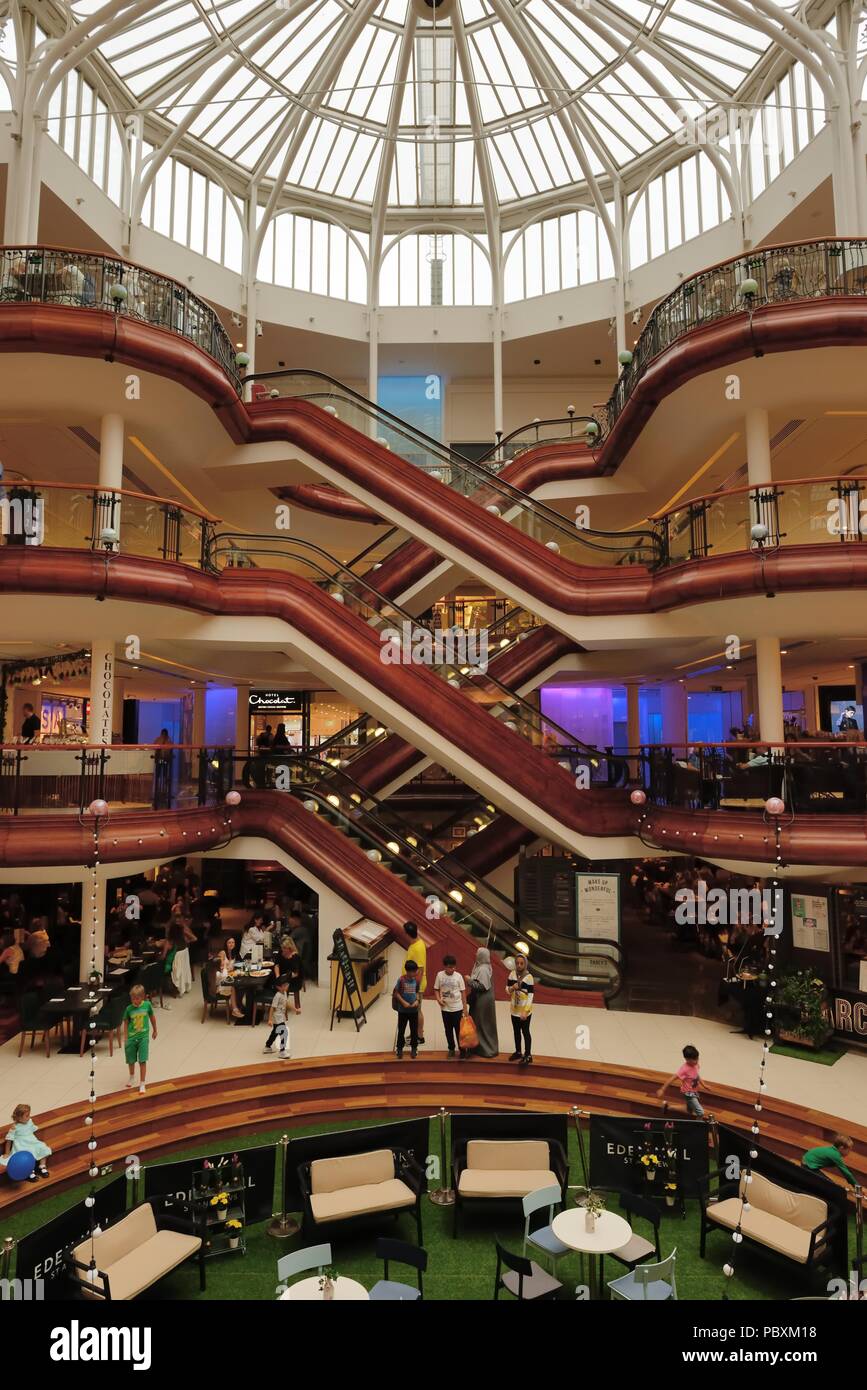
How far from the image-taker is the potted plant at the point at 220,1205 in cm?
743

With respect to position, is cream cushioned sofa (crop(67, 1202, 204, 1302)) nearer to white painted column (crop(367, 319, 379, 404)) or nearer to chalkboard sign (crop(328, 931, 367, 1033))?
chalkboard sign (crop(328, 931, 367, 1033))

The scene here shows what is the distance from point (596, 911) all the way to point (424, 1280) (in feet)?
25.5

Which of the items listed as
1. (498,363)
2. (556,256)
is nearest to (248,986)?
(498,363)

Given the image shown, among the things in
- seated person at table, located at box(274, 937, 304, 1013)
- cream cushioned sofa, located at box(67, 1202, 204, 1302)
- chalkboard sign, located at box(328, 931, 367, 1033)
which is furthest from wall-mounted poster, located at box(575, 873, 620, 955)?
cream cushioned sofa, located at box(67, 1202, 204, 1302)

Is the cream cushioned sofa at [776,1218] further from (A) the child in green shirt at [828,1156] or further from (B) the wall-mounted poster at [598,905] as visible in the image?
(B) the wall-mounted poster at [598,905]

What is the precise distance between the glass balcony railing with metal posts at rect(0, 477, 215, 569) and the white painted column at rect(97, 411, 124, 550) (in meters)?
0.02

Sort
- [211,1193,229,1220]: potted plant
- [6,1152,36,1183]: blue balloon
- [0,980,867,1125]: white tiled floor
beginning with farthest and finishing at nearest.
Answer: [0,980,867,1125]: white tiled floor < [6,1152,36,1183]: blue balloon < [211,1193,229,1220]: potted plant

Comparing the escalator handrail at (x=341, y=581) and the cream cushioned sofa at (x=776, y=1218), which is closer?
the cream cushioned sofa at (x=776, y=1218)

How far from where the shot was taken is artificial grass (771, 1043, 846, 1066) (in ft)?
37.7

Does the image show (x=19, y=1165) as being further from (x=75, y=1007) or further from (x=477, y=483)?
(x=477, y=483)

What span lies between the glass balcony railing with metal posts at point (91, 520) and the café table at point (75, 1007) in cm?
662

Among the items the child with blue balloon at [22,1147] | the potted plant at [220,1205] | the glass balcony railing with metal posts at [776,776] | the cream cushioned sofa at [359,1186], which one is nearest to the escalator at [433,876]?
the glass balcony railing with metal posts at [776,776]
